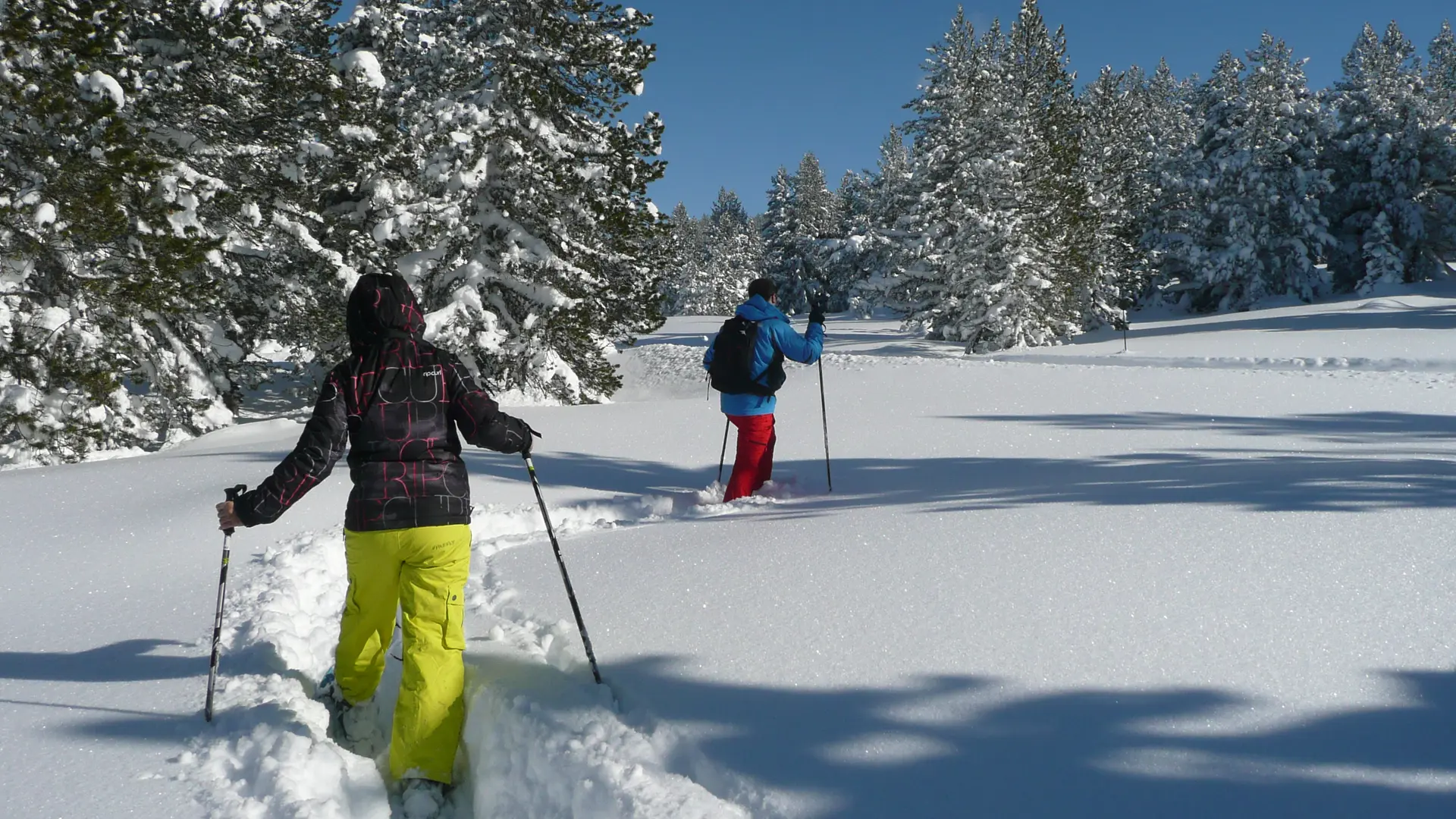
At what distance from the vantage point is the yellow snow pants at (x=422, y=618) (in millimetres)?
3506

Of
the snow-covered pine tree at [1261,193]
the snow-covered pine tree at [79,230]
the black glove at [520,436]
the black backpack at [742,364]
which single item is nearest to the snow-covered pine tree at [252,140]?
the snow-covered pine tree at [79,230]

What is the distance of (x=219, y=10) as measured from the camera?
1338 centimetres

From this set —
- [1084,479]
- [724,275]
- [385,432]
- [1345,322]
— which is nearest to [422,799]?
[385,432]

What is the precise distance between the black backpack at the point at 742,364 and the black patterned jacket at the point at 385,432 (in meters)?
4.08

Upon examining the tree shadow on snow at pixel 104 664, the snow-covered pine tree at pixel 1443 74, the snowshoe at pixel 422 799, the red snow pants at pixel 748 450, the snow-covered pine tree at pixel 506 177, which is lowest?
the snowshoe at pixel 422 799

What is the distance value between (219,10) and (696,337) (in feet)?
84.8

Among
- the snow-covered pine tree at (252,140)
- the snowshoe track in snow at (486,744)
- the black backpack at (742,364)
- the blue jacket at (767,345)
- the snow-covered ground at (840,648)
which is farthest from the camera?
the snow-covered pine tree at (252,140)

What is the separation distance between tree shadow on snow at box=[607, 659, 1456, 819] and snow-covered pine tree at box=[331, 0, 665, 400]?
14.1 m

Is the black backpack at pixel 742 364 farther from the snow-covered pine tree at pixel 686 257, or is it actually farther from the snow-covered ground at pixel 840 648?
the snow-covered pine tree at pixel 686 257

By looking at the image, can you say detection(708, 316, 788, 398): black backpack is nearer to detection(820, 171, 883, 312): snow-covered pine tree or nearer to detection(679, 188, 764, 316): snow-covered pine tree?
detection(820, 171, 883, 312): snow-covered pine tree

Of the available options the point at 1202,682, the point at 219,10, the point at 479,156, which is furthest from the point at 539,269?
the point at 1202,682

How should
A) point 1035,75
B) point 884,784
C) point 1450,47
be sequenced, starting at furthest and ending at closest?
point 1450,47, point 1035,75, point 884,784

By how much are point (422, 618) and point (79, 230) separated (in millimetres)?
11170

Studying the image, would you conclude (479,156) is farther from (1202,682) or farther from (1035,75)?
(1035,75)
